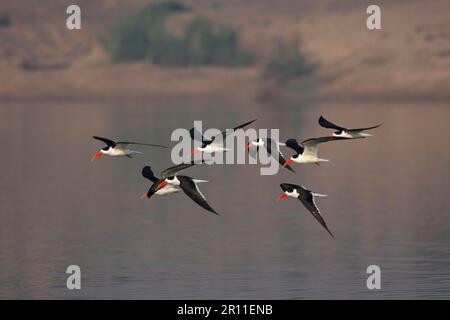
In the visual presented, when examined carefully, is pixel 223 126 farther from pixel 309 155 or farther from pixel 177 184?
pixel 177 184

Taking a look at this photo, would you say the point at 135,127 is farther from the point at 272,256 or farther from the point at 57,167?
the point at 272,256

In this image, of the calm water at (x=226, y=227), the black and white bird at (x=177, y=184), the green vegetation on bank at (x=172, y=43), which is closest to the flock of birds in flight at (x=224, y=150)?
the black and white bird at (x=177, y=184)

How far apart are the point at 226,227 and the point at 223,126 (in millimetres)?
29353

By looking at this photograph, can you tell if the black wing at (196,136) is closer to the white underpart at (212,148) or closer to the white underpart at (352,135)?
the white underpart at (212,148)

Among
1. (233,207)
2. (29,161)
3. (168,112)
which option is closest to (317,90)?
(168,112)

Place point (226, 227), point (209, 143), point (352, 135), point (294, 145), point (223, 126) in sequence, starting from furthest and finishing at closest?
point (223, 126) < point (226, 227) < point (209, 143) < point (294, 145) < point (352, 135)

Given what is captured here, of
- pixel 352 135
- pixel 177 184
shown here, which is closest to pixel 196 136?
pixel 177 184

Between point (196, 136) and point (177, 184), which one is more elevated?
point (196, 136)

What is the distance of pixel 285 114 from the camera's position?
78.6 m

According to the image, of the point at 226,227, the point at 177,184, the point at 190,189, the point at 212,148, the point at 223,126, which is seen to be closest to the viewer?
the point at 190,189

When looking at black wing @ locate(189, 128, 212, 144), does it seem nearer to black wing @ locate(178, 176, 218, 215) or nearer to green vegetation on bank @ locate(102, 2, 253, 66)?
black wing @ locate(178, 176, 218, 215)

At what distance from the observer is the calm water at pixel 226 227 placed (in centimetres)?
2648

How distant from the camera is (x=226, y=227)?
33.8 metres

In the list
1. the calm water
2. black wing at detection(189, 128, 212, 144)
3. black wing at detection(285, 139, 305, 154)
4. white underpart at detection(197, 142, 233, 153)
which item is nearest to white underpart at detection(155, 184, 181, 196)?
white underpart at detection(197, 142, 233, 153)
